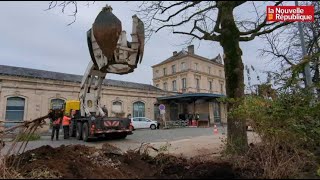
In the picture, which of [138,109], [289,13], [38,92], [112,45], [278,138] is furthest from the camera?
[138,109]

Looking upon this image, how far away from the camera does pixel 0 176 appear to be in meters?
5.39

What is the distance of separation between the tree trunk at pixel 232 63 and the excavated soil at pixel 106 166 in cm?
223

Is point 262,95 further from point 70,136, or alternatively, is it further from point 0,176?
point 70,136

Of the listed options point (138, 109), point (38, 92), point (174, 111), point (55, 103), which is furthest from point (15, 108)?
point (174, 111)

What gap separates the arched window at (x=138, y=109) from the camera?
37.7m

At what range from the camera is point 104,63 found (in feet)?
26.5

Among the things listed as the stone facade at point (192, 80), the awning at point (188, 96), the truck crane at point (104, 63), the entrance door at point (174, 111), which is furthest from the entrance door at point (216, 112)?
the truck crane at point (104, 63)

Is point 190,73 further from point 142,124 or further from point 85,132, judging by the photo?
point 85,132

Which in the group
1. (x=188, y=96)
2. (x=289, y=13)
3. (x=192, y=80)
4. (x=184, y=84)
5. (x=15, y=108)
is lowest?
(x=15, y=108)

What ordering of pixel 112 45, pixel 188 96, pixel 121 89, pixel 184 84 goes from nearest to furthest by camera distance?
pixel 112 45 → pixel 121 89 → pixel 188 96 → pixel 184 84

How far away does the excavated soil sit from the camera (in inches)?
204

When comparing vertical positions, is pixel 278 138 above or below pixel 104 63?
below

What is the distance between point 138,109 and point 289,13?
2884 cm

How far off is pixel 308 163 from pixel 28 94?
2703 cm
